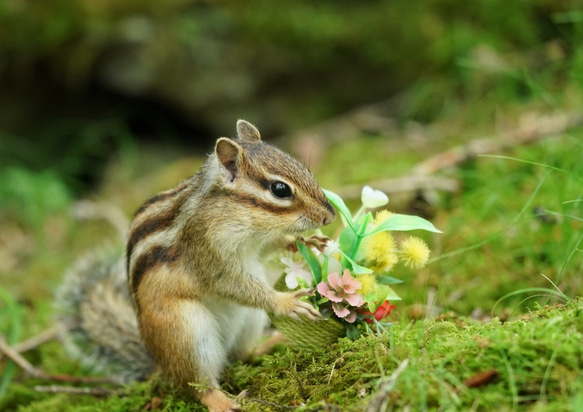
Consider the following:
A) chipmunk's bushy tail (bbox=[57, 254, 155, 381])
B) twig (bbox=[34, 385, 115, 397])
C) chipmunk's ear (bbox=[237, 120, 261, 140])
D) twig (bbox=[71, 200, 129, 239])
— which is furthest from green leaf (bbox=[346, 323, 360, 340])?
twig (bbox=[71, 200, 129, 239])

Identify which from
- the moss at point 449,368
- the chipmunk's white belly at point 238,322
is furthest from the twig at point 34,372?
the moss at point 449,368

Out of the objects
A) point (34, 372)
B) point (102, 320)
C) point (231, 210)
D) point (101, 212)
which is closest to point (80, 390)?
point (102, 320)

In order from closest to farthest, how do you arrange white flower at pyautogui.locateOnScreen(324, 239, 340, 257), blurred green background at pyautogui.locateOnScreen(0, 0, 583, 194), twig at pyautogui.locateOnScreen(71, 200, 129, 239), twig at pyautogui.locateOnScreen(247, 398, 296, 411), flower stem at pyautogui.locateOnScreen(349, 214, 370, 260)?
twig at pyautogui.locateOnScreen(247, 398, 296, 411) → flower stem at pyautogui.locateOnScreen(349, 214, 370, 260) → white flower at pyautogui.locateOnScreen(324, 239, 340, 257) → twig at pyautogui.locateOnScreen(71, 200, 129, 239) → blurred green background at pyautogui.locateOnScreen(0, 0, 583, 194)

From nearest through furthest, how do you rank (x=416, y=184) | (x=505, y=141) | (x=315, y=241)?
(x=315, y=241)
(x=416, y=184)
(x=505, y=141)

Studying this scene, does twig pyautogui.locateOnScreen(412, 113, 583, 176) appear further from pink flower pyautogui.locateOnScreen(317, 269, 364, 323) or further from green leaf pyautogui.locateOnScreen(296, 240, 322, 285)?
pink flower pyautogui.locateOnScreen(317, 269, 364, 323)

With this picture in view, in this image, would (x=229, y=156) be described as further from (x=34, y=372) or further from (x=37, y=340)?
(x=37, y=340)

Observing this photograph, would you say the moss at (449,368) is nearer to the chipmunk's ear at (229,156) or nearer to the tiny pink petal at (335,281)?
the tiny pink petal at (335,281)
